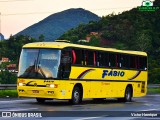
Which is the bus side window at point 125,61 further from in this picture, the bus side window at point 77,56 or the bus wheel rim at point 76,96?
the bus wheel rim at point 76,96

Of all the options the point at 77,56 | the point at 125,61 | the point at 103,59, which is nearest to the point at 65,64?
the point at 77,56

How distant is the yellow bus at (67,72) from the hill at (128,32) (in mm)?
81595

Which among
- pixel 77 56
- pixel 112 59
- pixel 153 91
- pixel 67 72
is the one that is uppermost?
pixel 77 56

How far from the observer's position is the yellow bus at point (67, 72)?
80.5 feet

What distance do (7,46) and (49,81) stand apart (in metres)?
134

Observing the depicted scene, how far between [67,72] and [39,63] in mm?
1303

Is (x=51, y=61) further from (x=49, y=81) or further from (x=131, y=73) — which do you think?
(x=131, y=73)

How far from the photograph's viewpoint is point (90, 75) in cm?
2708

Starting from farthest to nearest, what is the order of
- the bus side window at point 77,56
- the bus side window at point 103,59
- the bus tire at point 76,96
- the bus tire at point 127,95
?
the bus tire at point 127,95 < the bus side window at point 103,59 < the bus side window at point 77,56 < the bus tire at point 76,96

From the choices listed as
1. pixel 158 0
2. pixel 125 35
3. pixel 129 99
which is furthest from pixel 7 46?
pixel 129 99

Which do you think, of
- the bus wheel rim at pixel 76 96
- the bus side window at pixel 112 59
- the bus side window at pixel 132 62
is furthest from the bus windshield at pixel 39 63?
the bus side window at pixel 132 62

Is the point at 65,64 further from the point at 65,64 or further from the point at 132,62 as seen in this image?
the point at 132,62

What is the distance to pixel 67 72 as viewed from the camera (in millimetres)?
25094

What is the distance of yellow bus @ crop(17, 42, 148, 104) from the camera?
24547 millimetres
